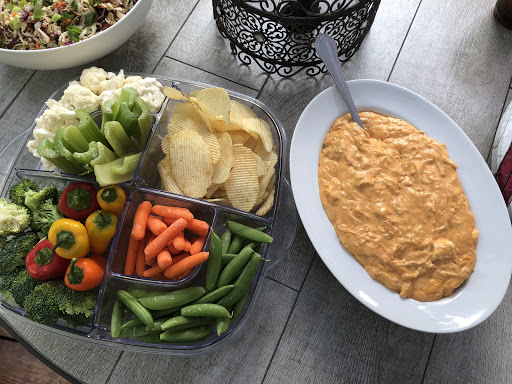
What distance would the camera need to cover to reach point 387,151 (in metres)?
1.57

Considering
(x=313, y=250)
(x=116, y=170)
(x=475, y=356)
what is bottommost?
(x=475, y=356)

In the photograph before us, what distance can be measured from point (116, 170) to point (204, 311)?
511mm

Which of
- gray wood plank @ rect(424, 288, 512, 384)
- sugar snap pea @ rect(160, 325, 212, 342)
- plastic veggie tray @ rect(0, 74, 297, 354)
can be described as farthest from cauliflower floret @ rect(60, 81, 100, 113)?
gray wood plank @ rect(424, 288, 512, 384)

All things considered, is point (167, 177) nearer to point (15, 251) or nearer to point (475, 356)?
point (15, 251)

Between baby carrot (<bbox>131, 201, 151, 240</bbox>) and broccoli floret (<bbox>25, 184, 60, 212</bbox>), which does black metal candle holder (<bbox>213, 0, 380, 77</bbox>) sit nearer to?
baby carrot (<bbox>131, 201, 151, 240</bbox>)

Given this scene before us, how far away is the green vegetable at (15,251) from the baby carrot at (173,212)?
1.34ft

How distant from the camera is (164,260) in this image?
141cm

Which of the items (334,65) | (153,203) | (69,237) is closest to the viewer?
(69,237)

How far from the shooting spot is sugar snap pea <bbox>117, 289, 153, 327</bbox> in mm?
1389

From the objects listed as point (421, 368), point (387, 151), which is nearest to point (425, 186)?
point (387, 151)

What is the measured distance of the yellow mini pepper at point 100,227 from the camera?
1.42m

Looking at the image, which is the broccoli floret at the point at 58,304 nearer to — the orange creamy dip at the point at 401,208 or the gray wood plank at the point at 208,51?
the orange creamy dip at the point at 401,208

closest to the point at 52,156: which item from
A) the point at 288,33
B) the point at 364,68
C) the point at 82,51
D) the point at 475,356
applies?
the point at 82,51

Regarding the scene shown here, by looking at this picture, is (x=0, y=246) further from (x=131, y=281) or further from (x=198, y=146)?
(x=198, y=146)
